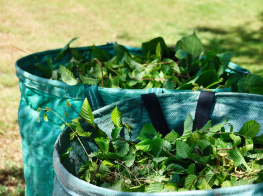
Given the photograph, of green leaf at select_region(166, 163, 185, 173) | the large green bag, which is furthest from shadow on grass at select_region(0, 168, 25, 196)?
green leaf at select_region(166, 163, 185, 173)

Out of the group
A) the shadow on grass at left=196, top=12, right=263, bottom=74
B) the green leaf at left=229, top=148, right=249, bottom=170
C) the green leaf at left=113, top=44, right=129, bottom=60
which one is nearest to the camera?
the green leaf at left=229, top=148, right=249, bottom=170

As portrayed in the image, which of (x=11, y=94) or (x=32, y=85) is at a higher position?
(x=32, y=85)

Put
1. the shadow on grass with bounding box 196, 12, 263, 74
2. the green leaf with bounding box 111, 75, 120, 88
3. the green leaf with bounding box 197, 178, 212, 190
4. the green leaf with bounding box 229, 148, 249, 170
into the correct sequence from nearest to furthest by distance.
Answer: the green leaf with bounding box 197, 178, 212, 190, the green leaf with bounding box 229, 148, 249, 170, the green leaf with bounding box 111, 75, 120, 88, the shadow on grass with bounding box 196, 12, 263, 74

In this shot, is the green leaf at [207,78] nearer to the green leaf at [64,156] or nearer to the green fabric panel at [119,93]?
the green fabric panel at [119,93]

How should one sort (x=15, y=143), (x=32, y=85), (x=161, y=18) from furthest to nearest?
(x=161, y=18) < (x=15, y=143) < (x=32, y=85)

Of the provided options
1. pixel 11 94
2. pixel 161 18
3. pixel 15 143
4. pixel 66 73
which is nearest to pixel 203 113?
pixel 66 73

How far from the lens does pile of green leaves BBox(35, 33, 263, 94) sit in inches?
51.7

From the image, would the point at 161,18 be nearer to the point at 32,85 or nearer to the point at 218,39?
the point at 218,39

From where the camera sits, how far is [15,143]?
2299 millimetres

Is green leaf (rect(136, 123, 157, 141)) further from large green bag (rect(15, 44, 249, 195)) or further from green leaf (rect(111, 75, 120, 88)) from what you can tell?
green leaf (rect(111, 75, 120, 88))

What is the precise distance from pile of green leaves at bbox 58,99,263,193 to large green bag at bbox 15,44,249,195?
0.57ft

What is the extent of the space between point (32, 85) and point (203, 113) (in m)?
0.77

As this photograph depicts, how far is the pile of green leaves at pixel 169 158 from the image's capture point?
907 millimetres

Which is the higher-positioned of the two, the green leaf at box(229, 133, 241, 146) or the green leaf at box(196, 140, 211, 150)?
the green leaf at box(196, 140, 211, 150)
